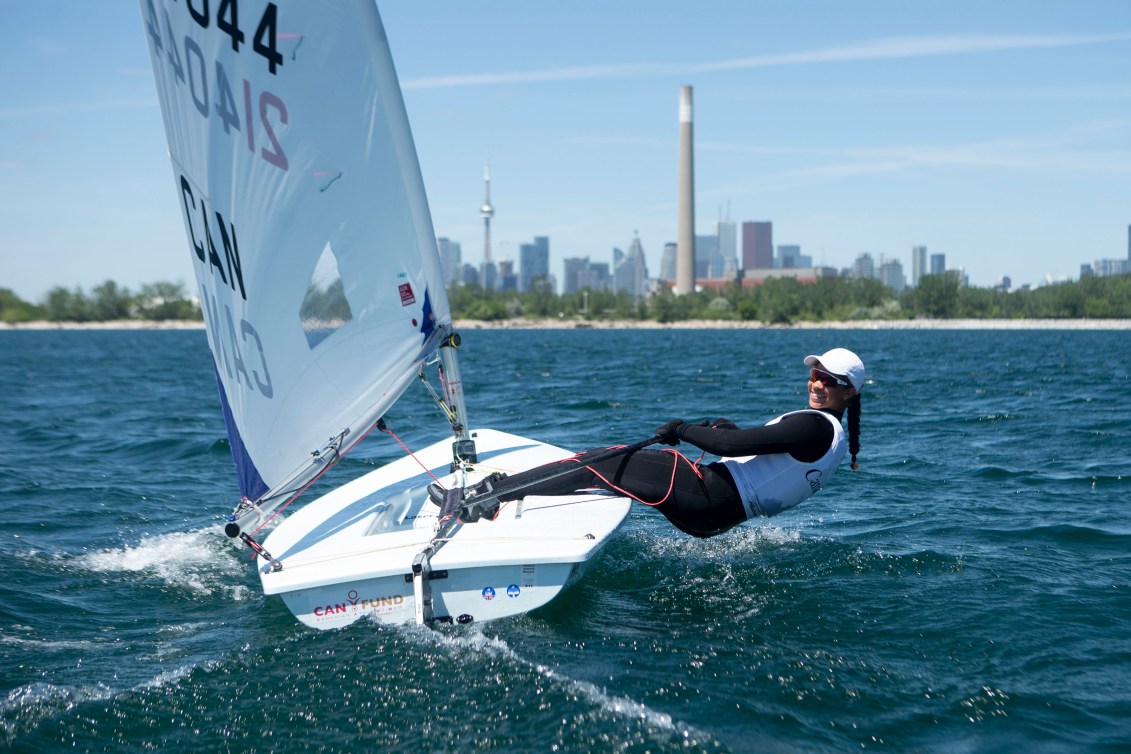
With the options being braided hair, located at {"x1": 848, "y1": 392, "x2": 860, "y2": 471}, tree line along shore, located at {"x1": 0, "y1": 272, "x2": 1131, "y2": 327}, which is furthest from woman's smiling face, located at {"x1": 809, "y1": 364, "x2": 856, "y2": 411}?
tree line along shore, located at {"x1": 0, "y1": 272, "x2": 1131, "y2": 327}

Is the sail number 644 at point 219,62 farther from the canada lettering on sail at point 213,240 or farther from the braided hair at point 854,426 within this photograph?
the braided hair at point 854,426

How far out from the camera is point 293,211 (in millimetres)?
5410

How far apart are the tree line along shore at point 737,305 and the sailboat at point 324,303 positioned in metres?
93.6

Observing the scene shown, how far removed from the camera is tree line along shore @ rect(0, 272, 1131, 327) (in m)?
93.9

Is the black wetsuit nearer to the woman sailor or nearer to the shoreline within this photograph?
the woman sailor

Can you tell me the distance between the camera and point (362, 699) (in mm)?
4094

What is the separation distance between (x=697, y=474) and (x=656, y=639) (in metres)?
0.94

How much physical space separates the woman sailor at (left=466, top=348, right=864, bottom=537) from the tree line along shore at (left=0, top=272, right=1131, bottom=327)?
308 ft

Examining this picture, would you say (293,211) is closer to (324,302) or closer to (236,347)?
(324,302)

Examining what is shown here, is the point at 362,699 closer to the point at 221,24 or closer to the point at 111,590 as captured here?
the point at 111,590

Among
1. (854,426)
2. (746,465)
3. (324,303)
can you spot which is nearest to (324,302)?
(324,303)

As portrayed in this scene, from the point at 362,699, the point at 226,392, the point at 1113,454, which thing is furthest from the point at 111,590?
the point at 1113,454

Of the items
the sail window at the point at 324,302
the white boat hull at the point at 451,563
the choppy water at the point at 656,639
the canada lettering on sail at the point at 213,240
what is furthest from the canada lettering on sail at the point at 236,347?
the choppy water at the point at 656,639

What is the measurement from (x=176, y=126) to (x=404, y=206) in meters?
1.31
